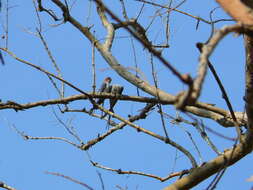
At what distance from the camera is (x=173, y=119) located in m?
4.04

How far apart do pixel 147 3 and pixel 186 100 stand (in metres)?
3.31

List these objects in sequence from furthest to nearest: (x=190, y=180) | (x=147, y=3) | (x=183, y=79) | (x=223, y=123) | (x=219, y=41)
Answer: (x=147, y=3) < (x=223, y=123) < (x=190, y=180) < (x=219, y=41) < (x=183, y=79)

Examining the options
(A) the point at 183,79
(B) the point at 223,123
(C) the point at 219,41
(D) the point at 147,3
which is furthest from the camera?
(D) the point at 147,3

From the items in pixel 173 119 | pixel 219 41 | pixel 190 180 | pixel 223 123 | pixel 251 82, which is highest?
pixel 173 119

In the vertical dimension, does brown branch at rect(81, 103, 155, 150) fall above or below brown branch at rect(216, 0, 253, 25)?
above

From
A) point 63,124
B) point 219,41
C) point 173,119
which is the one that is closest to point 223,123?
point 173,119

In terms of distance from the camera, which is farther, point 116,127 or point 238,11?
point 116,127

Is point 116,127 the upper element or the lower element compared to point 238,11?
upper

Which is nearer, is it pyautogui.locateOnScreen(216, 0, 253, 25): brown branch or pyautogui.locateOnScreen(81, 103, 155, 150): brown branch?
pyautogui.locateOnScreen(216, 0, 253, 25): brown branch

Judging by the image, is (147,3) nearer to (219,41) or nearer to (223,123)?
(223,123)

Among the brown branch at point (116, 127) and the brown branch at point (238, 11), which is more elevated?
the brown branch at point (116, 127)

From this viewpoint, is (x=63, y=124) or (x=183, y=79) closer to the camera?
(x=183, y=79)

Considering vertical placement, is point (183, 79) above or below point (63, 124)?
below

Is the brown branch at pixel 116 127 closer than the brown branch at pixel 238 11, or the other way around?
the brown branch at pixel 238 11
